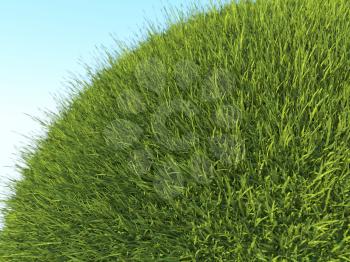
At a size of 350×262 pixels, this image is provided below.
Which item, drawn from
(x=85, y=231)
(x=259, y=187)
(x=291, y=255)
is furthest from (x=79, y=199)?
(x=291, y=255)

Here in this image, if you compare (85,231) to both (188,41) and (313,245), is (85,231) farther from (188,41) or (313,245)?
(188,41)

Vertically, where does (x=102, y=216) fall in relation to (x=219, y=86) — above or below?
below

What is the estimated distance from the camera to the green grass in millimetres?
2750

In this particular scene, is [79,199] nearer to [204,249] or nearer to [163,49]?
[204,249]

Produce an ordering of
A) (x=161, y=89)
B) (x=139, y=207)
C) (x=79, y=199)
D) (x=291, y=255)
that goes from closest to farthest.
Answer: (x=291, y=255), (x=139, y=207), (x=79, y=199), (x=161, y=89)

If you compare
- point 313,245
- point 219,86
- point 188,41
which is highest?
point 188,41

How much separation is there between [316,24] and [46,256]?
9.55 feet

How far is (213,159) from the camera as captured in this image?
2.93 m

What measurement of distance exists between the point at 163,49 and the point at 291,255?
2.12 meters

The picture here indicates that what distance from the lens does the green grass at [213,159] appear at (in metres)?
2.75

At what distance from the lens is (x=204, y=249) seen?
9.00 feet

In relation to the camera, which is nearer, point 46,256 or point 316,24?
point 46,256

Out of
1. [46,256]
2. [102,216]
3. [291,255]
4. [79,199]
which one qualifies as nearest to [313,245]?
[291,255]

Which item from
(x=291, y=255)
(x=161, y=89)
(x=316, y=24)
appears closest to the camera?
(x=291, y=255)
